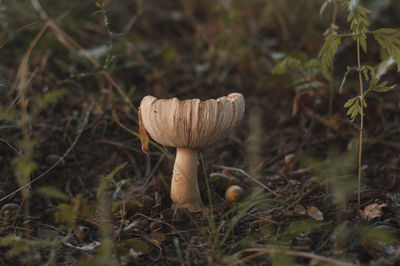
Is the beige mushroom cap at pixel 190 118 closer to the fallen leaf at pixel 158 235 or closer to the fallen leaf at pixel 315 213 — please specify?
the fallen leaf at pixel 158 235

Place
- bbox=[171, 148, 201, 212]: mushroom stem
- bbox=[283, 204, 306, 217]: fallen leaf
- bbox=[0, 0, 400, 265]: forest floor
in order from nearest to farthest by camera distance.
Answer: bbox=[0, 0, 400, 265]: forest floor, bbox=[283, 204, 306, 217]: fallen leaf, bbox=[171, 148, 201, 212]: mushroom stem

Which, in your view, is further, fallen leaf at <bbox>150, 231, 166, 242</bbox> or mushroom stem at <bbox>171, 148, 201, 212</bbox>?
mushroom stem at <bbox>171, 148, 201, 212</bbox>

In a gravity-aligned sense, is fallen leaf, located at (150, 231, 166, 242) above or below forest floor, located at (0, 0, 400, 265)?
below

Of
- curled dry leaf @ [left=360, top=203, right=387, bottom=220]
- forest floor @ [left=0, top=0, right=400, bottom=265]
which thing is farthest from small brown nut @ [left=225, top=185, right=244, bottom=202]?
curled dry leaf @ [left=360, top=203, right=387, bottom=220]

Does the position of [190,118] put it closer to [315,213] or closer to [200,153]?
[200,153]

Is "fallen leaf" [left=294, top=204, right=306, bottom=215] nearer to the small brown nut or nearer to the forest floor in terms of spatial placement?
the forest floor

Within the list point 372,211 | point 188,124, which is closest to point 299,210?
point 372,211

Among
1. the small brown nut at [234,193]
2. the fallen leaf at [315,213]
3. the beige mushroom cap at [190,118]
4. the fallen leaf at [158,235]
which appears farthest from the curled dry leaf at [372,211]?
the fallen leaf at [158,235]
